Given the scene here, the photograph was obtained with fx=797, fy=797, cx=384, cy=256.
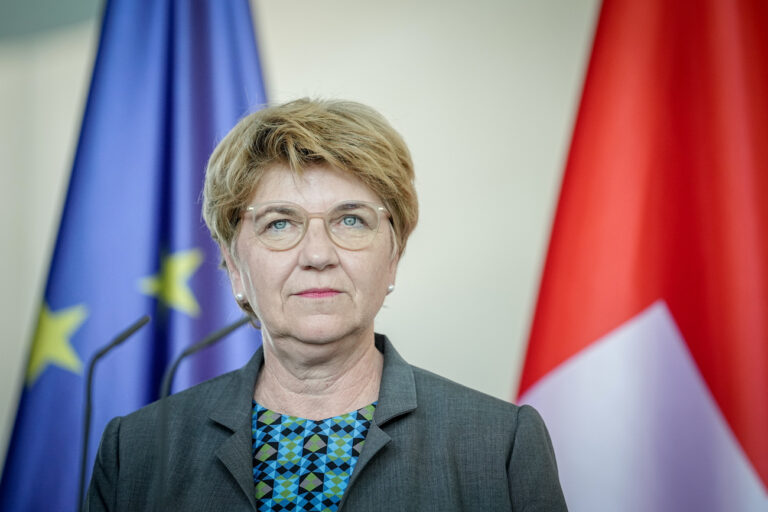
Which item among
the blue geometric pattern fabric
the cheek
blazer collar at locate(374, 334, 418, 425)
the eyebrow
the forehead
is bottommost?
the blue geometric pattern fabric

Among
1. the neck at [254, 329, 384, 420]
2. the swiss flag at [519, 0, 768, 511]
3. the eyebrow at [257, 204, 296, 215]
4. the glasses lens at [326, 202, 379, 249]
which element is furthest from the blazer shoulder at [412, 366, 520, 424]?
the swiss flag at [519, 0, 768, 511]

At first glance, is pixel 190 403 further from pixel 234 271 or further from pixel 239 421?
pixel 234 271

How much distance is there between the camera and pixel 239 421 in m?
1.63

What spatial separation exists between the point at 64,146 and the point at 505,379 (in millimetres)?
1660

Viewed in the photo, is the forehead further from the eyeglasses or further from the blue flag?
the blue flag

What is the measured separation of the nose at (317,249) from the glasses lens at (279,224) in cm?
2

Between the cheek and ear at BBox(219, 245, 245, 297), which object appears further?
ear at BBox(219, 245, 245, 297)

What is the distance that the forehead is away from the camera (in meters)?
1.61

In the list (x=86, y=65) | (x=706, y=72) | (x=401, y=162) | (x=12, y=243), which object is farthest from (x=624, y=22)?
(x=12, y=243)

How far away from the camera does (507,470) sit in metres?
1.58

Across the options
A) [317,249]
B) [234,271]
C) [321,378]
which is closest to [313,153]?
[317,249]

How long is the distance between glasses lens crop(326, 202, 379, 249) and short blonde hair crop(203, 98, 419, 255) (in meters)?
0.05

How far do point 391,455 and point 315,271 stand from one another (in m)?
0.39

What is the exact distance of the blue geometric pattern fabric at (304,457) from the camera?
1.55 meters
